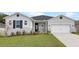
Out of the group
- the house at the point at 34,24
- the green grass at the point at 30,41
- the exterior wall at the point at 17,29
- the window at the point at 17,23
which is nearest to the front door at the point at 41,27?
the house at the point at 34,24

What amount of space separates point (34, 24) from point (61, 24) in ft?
2.73

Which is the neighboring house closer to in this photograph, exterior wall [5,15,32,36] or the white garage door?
the white garage door

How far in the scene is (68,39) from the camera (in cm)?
727

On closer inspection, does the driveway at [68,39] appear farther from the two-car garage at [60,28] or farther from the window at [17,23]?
the window at [17,23]

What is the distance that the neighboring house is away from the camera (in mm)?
7272

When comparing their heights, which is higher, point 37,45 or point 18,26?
point 18,26

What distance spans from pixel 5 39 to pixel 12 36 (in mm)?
223

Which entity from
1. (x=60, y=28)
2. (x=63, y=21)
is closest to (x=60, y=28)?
(x=60, y=28)
